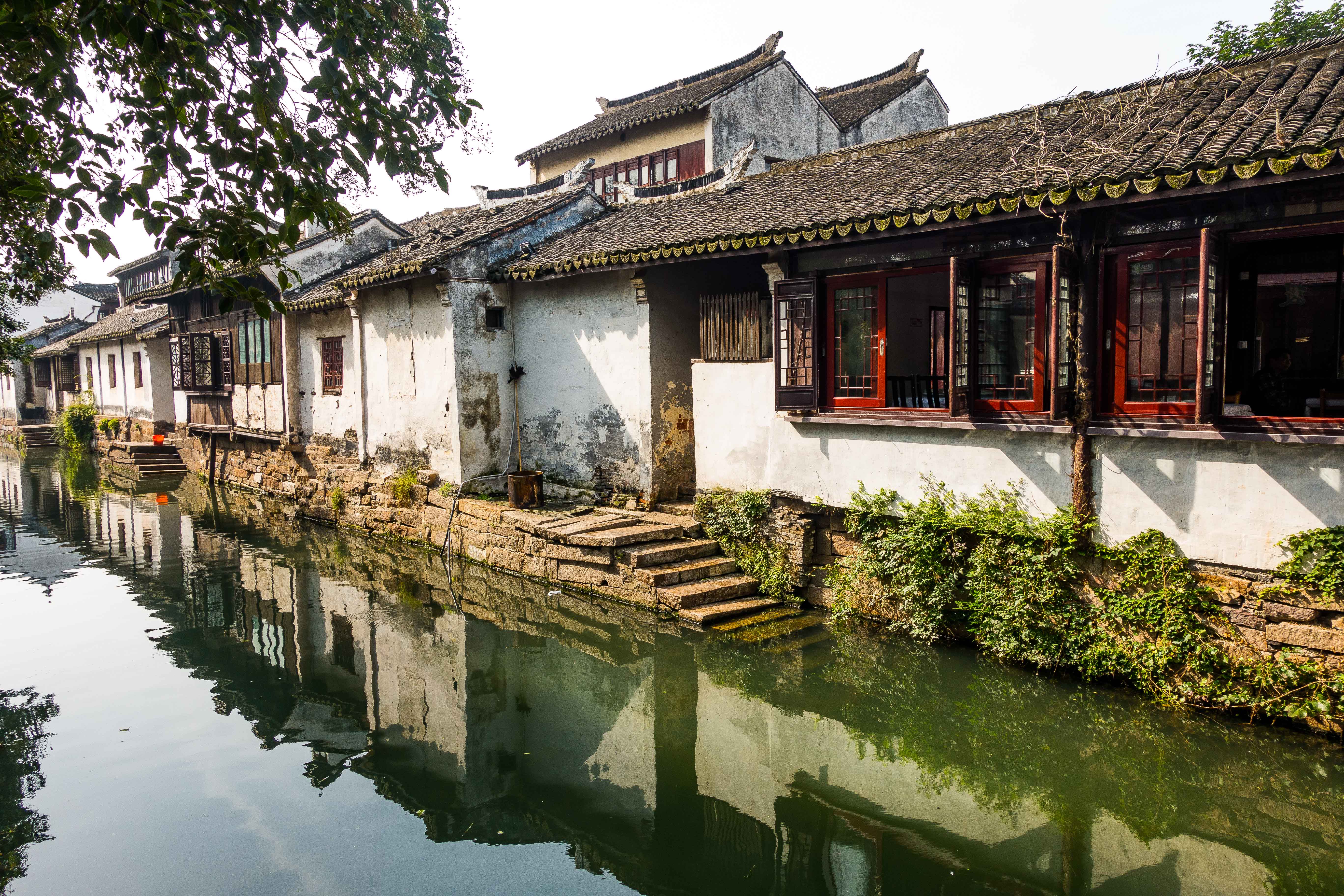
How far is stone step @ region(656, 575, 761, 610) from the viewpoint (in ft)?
27.3

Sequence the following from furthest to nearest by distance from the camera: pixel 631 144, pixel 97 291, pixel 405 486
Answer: pixel 97 291 < pixel 631 144 < pixel 405 486

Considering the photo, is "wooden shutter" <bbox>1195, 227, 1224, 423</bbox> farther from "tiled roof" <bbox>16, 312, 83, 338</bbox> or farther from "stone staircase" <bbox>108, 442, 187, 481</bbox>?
"tiled roof" <bbox>16, 312, 83, 338</bbox>

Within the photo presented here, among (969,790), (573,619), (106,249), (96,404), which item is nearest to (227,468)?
(96,404)

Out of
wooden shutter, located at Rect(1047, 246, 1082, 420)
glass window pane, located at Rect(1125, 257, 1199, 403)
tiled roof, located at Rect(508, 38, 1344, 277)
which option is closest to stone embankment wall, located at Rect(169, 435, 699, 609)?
tiled roof, located at Rect(508, 38, 1344, 277)

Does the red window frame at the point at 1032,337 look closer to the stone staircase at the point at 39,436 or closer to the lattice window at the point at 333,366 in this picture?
the lattice window at the point at 333,366

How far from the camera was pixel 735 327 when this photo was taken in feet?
30.0

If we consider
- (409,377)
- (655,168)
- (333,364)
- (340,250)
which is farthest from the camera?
(655,168)

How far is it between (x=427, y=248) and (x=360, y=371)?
2.47m

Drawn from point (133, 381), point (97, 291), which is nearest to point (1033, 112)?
point (133, 381)

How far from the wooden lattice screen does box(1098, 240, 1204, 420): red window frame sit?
341cm

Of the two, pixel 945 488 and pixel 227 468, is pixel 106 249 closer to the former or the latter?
pixel 945 488

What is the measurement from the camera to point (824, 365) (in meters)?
8.12

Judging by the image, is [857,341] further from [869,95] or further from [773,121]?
[869,95]

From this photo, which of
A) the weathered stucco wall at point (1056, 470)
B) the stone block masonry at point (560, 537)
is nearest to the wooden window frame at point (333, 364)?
the stone block masonry at point (560, 537)
